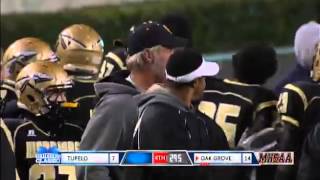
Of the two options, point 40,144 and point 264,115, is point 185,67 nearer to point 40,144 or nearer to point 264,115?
point 40,144

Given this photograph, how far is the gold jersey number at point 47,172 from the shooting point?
715 centimetres

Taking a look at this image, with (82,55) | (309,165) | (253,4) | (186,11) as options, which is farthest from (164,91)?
(253,4)

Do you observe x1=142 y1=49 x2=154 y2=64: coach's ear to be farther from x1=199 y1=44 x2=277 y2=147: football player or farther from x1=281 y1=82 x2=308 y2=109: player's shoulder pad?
x1=199 y1=44 x2=277 y2=147: football player

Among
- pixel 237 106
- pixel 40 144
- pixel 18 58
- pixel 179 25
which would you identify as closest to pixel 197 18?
pixel 18 58

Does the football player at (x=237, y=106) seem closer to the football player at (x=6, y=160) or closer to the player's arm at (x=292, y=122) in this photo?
the player's arm at (x=292, y=122)

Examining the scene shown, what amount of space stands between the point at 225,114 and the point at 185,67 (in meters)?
1.86

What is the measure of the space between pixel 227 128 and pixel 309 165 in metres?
1.47

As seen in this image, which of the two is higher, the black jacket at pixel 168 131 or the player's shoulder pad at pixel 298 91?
the player's shoulder pad at pixel 298 91

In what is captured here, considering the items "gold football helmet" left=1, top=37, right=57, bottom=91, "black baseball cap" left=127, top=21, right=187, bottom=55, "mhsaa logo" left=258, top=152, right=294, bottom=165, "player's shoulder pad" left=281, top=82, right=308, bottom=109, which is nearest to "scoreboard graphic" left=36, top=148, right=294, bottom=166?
"mhsaa logo" left=258, top=152, right=294, bottom=165

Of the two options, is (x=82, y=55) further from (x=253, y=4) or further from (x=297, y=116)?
(x=253, y=4)

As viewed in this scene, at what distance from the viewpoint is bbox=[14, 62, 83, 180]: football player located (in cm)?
719

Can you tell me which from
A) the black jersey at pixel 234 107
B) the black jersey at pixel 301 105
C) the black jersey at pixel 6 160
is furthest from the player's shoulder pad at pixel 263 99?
the black jersey at pixel 6 160

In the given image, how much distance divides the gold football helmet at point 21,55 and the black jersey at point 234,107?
5.93 ft

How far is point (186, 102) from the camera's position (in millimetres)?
6188
